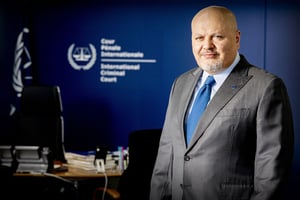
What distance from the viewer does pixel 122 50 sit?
4816mm

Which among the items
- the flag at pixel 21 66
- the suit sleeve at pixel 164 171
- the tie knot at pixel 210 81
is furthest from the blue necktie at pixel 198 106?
the flag at pixel 21 66

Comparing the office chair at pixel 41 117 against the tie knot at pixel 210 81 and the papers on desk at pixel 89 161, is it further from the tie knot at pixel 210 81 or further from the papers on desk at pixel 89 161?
the tie knot at pixel 210 81

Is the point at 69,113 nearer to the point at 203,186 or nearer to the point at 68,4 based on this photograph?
the point at 68,4

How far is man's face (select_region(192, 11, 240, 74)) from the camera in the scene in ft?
6.43

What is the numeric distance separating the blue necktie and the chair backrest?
756 millimetres

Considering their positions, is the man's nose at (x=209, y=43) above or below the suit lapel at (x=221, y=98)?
above

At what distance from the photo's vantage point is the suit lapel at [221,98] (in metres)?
1.92

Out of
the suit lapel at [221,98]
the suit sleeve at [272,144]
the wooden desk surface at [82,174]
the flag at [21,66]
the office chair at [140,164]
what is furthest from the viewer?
the flag at [21,66]

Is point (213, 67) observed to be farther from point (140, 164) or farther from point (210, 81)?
point (140, 164)

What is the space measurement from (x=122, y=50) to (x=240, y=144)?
10.2 ft

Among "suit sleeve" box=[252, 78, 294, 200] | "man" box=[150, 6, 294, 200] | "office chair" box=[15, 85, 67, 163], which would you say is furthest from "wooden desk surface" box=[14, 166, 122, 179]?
"suit sleeve" box=[252, 78, 294, 200]

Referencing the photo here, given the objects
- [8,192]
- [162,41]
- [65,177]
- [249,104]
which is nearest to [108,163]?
[65,177]

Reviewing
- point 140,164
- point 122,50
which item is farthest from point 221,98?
point 122,50

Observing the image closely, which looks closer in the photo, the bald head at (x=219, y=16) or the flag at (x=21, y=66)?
the bald head at (x=219, y=16)
